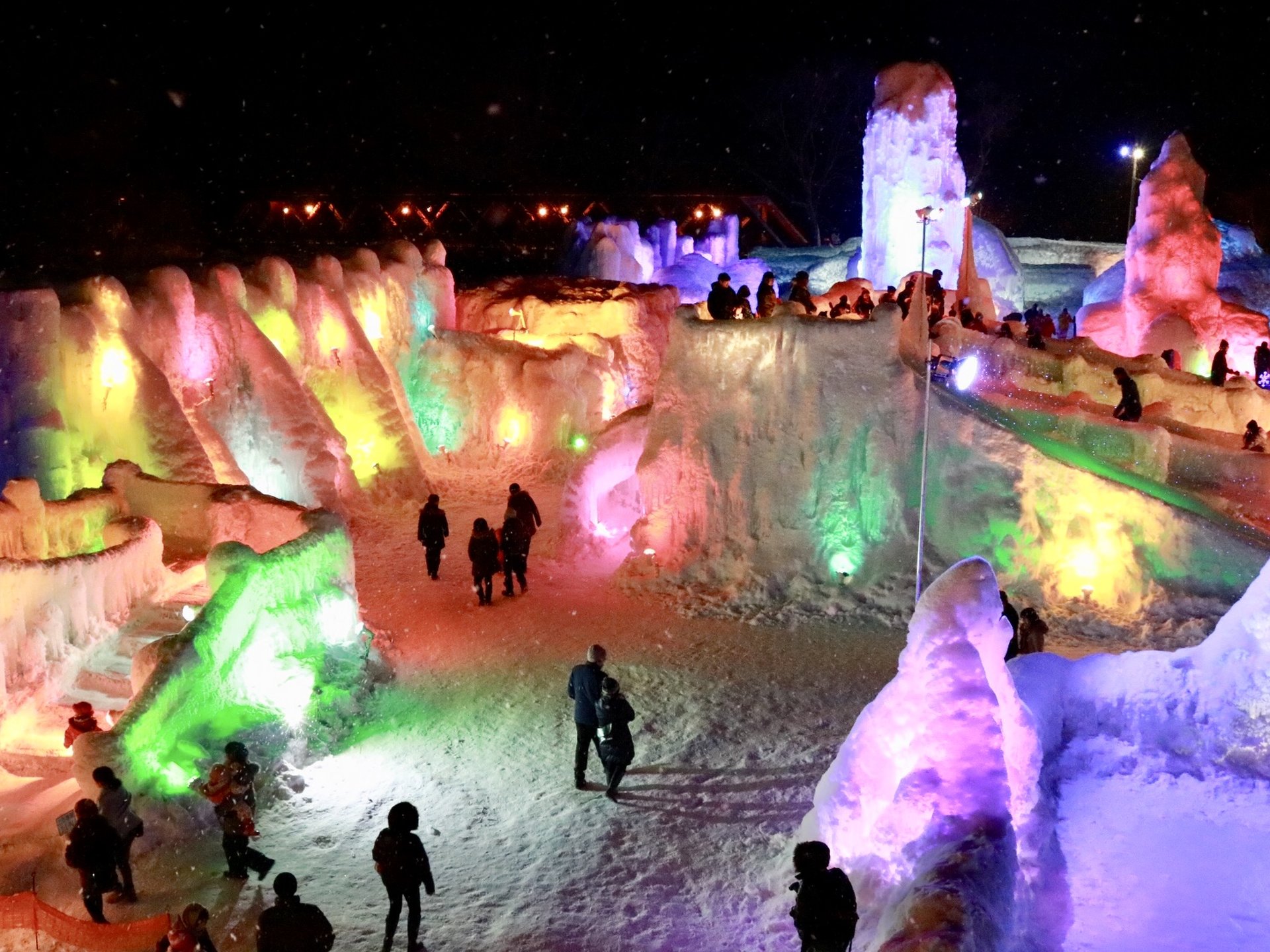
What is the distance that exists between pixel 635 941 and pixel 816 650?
19.7 ft

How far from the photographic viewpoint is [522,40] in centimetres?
4428

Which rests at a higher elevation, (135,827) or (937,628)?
(937,628)

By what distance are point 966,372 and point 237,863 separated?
1212cm

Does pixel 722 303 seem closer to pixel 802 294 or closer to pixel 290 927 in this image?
pixel 802 294

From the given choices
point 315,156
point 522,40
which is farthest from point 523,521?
point 522,40

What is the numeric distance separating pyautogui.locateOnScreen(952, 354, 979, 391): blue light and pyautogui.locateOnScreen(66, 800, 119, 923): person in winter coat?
38.4 ft

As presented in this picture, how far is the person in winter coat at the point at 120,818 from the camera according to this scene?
24.7 feet

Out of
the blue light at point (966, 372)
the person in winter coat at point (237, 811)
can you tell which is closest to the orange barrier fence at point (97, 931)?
the person in winter coat at point (237, 811)

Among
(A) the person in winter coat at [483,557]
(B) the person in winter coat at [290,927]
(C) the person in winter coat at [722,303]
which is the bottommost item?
(A) the person in winter coat at [483,557]

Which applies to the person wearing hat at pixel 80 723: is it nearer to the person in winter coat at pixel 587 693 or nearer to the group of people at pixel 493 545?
the person in winter coat at pixel 587 693

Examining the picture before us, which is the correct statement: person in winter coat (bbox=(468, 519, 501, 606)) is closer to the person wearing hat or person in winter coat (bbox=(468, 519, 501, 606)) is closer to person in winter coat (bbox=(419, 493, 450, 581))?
person in winter coat (bbox=(419, 493, 450, 581))

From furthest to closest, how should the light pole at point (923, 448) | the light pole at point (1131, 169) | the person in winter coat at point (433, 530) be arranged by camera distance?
the light pole at point (1131, 169) → the person in winter coat at point (433, 530) → the light pole at point (923, 448)

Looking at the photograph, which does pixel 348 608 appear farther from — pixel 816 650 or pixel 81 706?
pixel 816 650

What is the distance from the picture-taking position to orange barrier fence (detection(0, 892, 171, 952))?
689cm
